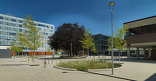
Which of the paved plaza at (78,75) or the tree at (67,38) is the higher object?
the tree at (67,38)

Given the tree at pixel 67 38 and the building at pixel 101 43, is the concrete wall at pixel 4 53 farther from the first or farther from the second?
the building at pixel 101 43

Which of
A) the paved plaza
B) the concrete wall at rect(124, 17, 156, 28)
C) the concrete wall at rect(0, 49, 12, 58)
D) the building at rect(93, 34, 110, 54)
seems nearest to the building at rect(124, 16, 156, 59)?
the concrete wall at rect(124, 17, 156, 28)

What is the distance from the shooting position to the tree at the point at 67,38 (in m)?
37.4

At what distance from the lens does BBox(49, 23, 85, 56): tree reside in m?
37.4

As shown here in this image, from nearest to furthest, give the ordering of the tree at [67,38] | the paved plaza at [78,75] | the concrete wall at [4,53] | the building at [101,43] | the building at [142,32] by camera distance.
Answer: the paved plaza at [78,75] → the building at [142,32] → the tree at [67,38] → the concrete wall at [4,53] → the building at [101,43]

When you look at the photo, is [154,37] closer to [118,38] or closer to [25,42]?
[118,38]

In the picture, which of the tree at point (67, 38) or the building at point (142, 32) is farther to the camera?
the tree at point (67, 38)

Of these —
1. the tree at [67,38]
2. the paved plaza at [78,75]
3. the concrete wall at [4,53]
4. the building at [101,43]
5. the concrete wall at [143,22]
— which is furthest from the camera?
the building at [101,43]

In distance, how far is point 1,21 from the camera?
75750mm

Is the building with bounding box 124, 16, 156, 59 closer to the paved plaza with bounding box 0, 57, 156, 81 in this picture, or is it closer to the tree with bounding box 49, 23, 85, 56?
the paved plaza with bounding box 0, 57, 156, 81

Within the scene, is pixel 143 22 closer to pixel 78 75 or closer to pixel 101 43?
pixel 78 75

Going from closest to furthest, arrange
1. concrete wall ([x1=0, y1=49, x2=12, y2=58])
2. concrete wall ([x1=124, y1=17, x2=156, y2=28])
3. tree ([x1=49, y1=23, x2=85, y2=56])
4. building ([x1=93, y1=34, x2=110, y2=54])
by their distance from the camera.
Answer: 1. concrete wall ([x1=124, y1=17, x2=156, y2=28])
2. tree ([x1=49, y1=23, x2=85, y2=56])
3. concrete wall ([x1=0, y1=49, x2=12, y2=58])
4. building ([x1=93, y1=34, x2=110, y2=54])

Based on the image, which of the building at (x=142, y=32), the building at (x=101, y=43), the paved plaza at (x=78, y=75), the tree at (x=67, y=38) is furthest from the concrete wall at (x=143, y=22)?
the building at (x=101, y=43)

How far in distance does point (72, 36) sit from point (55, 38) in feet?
17.1
